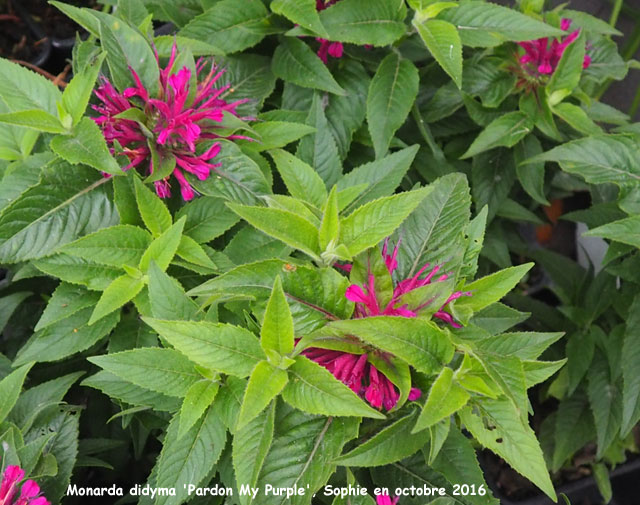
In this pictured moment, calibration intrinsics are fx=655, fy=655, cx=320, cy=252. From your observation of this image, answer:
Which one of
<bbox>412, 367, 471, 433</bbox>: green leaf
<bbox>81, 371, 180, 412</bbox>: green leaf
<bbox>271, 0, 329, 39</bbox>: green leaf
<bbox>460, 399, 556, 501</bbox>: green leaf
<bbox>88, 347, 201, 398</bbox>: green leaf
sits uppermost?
<bbox>271, 0, 329, 39</bbox>: green leaf

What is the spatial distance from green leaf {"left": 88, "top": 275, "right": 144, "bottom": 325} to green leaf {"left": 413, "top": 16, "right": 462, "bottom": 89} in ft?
1.25

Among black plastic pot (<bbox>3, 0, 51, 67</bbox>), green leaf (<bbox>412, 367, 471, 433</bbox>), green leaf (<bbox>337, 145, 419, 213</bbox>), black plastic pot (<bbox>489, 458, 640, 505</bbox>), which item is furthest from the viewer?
black plastic pot (<bbox>3, 0, 51, 67</bbox>)

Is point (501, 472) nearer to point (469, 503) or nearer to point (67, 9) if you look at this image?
point (469, 503)

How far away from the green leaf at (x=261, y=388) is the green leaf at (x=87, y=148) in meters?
0.23

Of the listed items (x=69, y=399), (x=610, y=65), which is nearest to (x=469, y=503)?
(x=69, y=399)

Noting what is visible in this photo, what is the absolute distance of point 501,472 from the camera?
3.73ft

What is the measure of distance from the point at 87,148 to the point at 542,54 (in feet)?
1.88

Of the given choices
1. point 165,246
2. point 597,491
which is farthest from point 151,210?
point 597,491

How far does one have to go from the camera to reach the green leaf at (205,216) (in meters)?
0.64

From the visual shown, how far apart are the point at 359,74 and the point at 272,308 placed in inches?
17.4

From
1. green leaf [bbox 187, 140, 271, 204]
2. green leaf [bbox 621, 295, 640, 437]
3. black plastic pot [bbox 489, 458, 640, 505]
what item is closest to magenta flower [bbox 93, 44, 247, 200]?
green leaf [bbox 187, 140, 271, 204]

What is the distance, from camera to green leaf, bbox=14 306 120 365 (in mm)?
621

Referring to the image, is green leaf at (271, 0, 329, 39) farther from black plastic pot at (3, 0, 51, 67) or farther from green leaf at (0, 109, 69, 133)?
black plastic pot at (3, 0, 51, 67)

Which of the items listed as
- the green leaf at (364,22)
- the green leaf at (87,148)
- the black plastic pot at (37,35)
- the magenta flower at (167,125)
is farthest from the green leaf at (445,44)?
the black plastic pot at (37,35)
